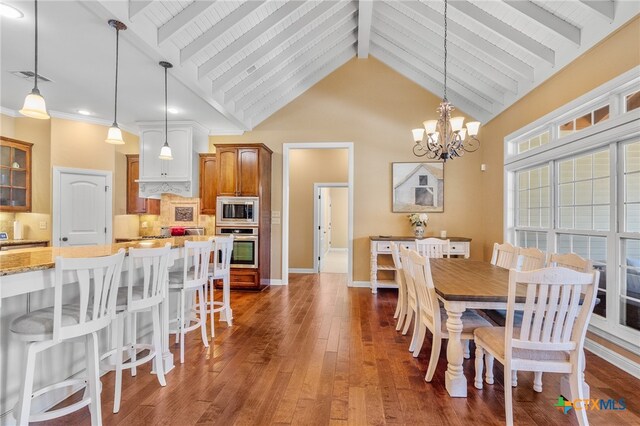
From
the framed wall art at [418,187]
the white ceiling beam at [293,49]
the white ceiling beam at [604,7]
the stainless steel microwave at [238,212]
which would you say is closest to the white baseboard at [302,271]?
the stainless steel microwave at [238,212]

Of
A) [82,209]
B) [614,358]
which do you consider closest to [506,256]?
[614,358]

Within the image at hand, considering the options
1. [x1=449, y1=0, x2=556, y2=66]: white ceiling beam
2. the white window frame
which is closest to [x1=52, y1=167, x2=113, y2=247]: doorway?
[x1=449, y1=0, x2=556, y2=66]: white ceiling beam

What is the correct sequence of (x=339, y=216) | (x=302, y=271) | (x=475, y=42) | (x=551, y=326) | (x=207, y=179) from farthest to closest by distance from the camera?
(x=339, y=216)
(x=302, y=271)
(x=207, y=179)
(x=475, y=42)
(x=551, y=326)

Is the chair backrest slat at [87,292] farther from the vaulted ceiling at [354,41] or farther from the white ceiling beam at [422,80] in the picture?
the white ceiling beam at [422,80]

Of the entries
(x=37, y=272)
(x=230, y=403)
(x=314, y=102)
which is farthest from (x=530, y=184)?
(x=37, y=272)

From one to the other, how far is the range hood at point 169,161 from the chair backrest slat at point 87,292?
12.0ft

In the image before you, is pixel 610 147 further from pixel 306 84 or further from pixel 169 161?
pixel 169 161

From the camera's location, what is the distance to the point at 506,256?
3.37 meters

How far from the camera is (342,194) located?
11.3m

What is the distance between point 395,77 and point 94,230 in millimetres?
5774

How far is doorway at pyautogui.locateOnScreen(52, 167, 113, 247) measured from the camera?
4883 mm

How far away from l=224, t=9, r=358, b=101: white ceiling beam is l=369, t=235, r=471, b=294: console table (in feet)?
10.0

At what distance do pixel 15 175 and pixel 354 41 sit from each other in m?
5.63

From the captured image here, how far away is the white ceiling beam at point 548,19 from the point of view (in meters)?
2.96
